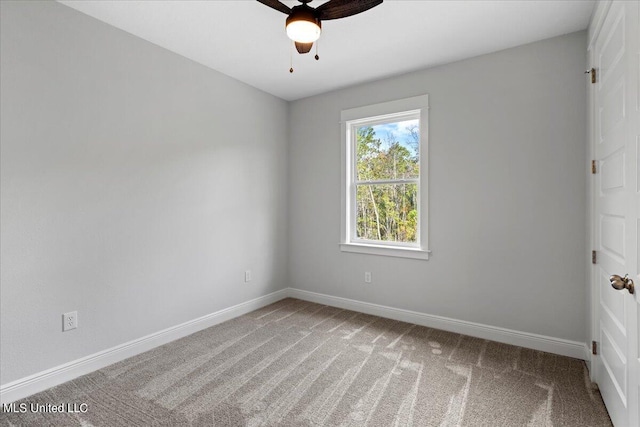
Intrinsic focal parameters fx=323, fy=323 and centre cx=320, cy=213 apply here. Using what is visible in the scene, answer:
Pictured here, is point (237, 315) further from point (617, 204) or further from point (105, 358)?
point (617, 204)

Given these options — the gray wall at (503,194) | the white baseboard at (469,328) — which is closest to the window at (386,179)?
the gray wall at (503,194)

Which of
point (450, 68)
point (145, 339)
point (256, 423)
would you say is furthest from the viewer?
point (450, 68)

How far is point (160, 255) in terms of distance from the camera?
2.82 meters

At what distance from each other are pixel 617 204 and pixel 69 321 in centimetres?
347

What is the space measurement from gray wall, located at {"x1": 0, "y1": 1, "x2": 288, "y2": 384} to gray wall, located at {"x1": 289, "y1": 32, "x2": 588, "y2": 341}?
64.6 inches

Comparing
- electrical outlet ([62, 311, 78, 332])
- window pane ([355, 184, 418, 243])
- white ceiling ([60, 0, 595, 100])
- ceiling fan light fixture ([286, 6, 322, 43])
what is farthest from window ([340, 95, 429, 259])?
electrical outlet ([62, 311, 78, 332])

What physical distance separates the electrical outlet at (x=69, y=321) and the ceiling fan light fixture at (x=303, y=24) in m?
2.39

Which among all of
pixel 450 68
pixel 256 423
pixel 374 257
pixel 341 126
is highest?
pixel 450 68

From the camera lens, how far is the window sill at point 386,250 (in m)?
3.28

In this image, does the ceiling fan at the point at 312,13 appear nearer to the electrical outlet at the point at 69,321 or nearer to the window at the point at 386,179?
the window at the point at 386,179

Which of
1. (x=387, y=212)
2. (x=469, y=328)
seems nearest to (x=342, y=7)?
(x=387, y=212)

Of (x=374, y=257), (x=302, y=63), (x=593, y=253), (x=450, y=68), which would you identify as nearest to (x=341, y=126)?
(x=302, y=63)

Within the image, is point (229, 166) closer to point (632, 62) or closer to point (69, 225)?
point (69, 225)

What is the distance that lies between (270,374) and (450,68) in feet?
10.2
